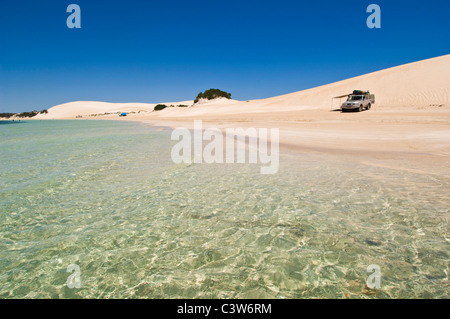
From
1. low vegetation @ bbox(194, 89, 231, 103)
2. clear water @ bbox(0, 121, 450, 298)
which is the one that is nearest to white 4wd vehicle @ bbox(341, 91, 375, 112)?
clear water @ bbox(0, 121, 450, 298)

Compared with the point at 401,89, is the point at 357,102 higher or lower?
lower

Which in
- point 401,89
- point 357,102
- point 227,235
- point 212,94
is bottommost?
point 227,235

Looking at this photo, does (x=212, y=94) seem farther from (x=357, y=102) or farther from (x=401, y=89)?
(x=357, y=102)

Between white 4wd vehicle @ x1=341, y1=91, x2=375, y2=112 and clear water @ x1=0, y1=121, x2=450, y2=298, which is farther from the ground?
white 4wd vehicle @ x1=341, y1=91, x2=375, y2=112

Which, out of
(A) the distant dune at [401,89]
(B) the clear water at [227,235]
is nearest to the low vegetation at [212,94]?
(A) the distant dune at [401,89]

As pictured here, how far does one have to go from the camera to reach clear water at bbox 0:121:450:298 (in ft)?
9.06

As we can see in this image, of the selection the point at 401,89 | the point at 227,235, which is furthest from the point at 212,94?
the point at 227,235

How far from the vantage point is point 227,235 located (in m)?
3.81

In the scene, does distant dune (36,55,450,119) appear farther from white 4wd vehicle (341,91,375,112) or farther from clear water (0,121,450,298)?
clear water (0,121,450,298)

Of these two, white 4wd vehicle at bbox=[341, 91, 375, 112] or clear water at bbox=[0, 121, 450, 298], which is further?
white 4wd vehicle at bbox=[341, 91, 375, 112]

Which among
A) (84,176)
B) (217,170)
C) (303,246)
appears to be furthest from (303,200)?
(84,176)

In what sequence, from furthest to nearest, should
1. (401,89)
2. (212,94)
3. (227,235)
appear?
(212,94) < (401,89) < (227,235)

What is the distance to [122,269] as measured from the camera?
3053mm
